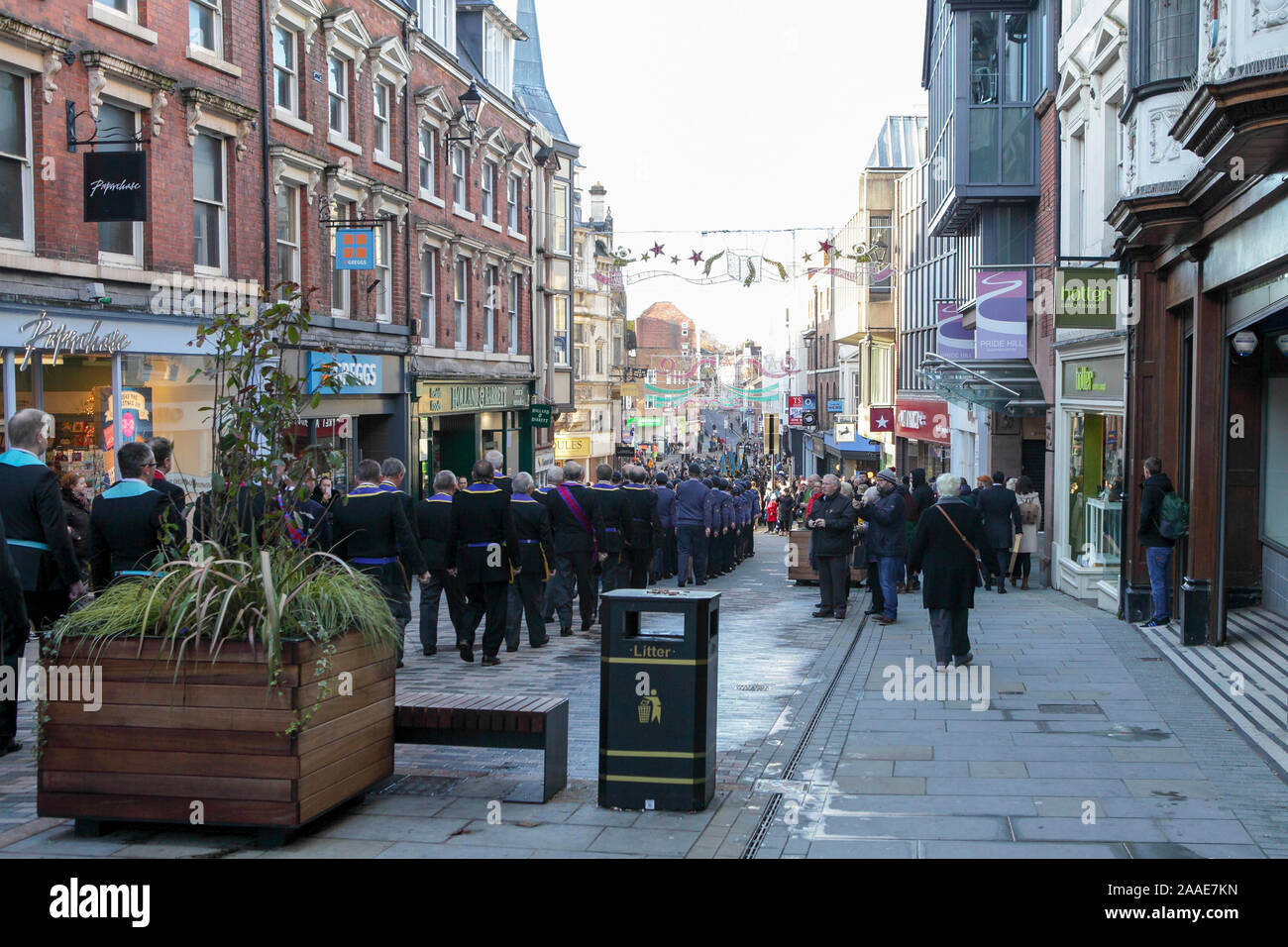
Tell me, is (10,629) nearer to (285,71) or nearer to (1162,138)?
(1162,138)

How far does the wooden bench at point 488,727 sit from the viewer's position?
6652mm

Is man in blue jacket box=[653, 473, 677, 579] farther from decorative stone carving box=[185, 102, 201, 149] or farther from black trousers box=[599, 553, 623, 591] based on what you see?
decorative stone carving box=[185, 102, 201, 149]

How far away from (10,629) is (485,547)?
4367 millimetres

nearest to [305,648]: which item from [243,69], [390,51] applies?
[243,69]

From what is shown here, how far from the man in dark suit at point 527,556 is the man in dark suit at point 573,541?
38.8 inches

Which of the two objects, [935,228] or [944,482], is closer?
[944,482]

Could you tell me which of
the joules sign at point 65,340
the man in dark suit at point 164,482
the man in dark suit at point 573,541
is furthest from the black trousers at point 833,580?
the joules sign at point 65,340

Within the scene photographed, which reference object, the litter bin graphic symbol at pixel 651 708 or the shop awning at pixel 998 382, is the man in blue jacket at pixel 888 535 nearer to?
the litter bin graphic symbol at pixel 651 708

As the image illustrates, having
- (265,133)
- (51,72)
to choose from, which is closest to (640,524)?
(51,72)

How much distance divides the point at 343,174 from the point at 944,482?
46.3 ft

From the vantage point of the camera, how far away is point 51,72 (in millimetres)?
14234

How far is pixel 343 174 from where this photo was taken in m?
22.2
